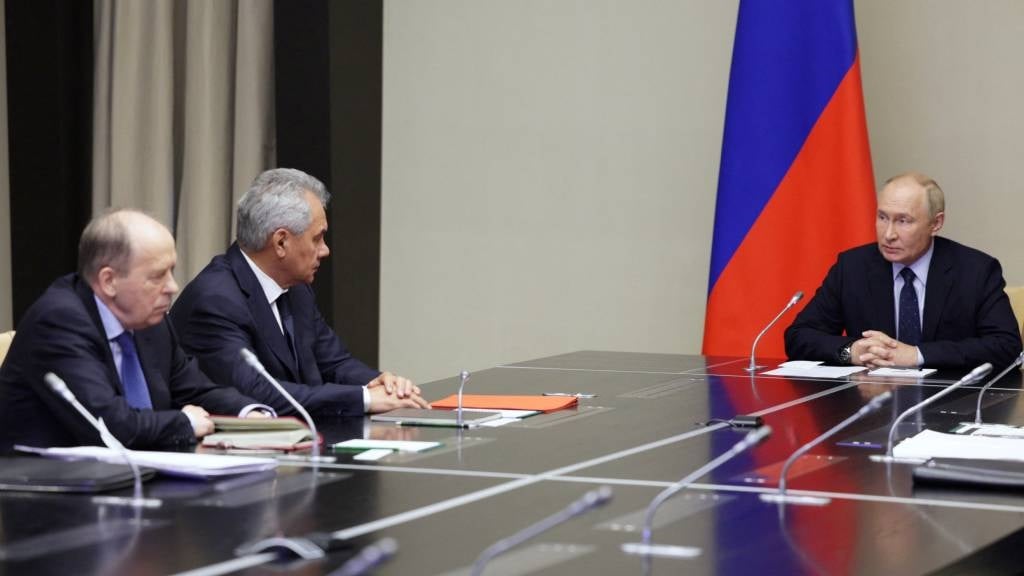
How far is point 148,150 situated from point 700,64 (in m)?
2.83

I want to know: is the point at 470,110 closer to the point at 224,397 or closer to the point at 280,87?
the point at 280,87

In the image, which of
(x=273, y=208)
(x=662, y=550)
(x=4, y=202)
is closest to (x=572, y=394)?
(x=273, y=208)

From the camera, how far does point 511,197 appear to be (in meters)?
7.80

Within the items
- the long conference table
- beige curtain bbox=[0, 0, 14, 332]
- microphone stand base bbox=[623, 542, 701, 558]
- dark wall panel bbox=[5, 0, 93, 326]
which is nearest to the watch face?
the long conference table

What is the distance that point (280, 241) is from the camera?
181 inches

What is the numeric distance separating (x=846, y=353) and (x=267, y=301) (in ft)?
→ 7.00

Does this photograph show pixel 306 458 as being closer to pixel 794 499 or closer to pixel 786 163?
pixel 794 499

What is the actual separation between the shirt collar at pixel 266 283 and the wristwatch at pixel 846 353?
2077 millimetres

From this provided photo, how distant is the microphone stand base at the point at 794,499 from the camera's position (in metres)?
2.80

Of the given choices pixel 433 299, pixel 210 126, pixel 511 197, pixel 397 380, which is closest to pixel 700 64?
pixel 511 197

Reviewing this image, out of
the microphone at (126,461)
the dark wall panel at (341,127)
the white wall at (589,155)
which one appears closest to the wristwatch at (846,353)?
the white wall at (589,155)

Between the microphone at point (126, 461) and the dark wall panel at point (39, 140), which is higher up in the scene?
the dark wall panel at point (39, 140)

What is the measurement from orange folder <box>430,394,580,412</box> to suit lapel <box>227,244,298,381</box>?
1.72 feet

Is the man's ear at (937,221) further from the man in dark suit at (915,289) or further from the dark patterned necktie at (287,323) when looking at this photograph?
the dark patterned necktie at (287,323)
